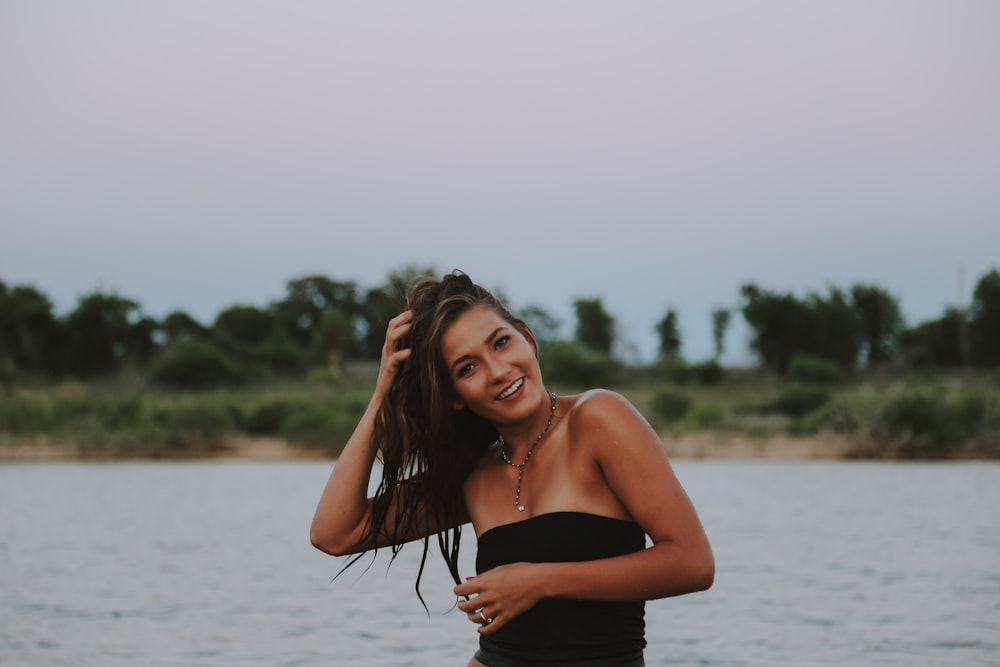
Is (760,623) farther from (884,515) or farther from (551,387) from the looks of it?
(551,387)

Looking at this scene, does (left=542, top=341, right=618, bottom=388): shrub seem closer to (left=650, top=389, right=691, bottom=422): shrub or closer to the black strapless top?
(left=650, top=389, right=691, bottom=422): shrub

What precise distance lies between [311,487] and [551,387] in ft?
45.2

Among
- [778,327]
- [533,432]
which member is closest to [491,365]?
[533,432]

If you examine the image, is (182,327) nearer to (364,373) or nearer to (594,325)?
(364,373)

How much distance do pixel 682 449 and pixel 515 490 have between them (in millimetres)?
27318

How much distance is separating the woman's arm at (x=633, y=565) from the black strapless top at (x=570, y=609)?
11cm

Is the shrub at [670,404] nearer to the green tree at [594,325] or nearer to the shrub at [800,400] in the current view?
the shrub at [800,400]

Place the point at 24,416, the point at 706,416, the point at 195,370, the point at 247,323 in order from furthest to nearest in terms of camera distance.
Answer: the point at 247,323 < the point at 195,370 < the point at 24,416 < the point at 706,416

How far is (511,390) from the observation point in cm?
253

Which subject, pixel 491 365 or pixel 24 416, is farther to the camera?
pixel 24 416

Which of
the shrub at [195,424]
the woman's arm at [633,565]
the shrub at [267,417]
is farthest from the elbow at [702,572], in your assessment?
the shrub at [267,417]

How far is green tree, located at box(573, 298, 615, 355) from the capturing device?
163 feet

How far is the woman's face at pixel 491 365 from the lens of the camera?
Result: 253cm

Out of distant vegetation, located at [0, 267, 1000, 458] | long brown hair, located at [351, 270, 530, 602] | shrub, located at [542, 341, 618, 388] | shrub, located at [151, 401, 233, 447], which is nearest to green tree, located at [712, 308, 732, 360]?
distant vegetation, located at [0, 267, 1000, 458]
